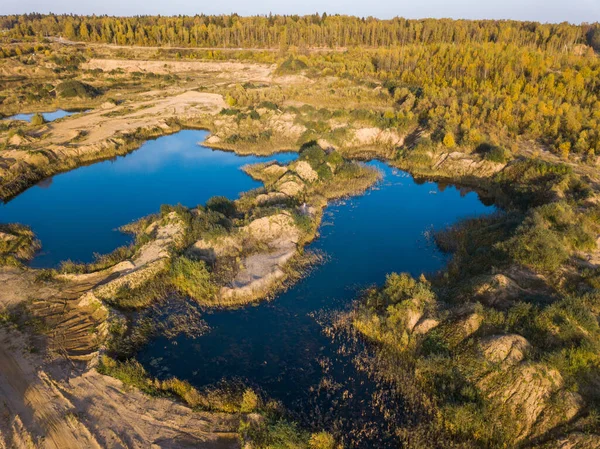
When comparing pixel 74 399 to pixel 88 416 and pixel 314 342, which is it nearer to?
pixel 88 416

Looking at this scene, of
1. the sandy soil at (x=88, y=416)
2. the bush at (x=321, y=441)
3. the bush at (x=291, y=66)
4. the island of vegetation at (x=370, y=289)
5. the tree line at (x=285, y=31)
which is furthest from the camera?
the tree line at (x=285, y=31)

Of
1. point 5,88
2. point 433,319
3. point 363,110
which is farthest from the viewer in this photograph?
point 5,88

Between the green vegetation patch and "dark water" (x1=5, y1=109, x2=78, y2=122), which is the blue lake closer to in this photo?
"dark water" (x1=5, y1=109, x2=78, y2=122)

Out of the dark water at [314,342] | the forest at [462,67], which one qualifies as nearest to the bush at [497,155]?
the forest at [462,67]

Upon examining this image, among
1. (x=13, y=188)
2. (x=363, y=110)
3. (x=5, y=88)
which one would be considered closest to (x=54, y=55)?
(x=5, y=88)

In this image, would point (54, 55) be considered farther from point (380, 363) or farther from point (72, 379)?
point (380, 363)

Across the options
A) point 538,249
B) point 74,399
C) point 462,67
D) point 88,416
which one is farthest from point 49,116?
point 538,249

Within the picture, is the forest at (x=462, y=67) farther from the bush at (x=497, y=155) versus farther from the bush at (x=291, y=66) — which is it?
the bush at (x=497, y=155)
